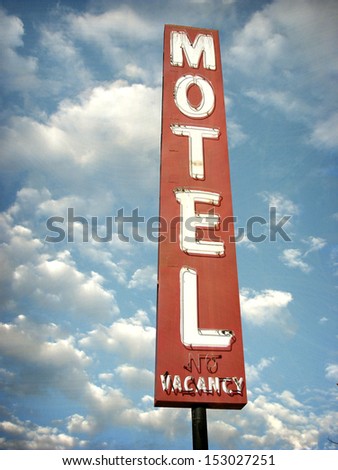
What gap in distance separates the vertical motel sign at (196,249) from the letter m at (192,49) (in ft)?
0.09

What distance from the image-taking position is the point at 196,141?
9539 mm

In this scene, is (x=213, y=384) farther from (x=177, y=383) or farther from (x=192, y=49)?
(x=192, y=49)

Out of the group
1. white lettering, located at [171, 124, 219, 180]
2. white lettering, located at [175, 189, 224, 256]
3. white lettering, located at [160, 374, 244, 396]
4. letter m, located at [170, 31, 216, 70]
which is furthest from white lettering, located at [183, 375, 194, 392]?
letter m, located at [170, 31, 216, 70]

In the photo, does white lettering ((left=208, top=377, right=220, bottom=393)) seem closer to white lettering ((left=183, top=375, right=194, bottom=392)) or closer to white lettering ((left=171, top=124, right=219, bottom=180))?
white lettering ((left=183, top=375, right=194, bottom=392))

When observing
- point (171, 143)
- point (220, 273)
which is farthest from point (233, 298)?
point (171, 143)

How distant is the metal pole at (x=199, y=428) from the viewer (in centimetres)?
680

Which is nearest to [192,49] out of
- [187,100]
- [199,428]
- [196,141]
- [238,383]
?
[187,100]

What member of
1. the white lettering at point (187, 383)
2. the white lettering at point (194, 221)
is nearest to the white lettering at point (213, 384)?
the white lettering at point (187, 383)

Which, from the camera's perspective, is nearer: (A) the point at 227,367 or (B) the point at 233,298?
(A) the point at 227,367

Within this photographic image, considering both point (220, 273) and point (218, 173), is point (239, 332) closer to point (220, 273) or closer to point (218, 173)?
point (220, 273)

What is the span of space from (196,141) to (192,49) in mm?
3154

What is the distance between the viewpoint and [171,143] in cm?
940
